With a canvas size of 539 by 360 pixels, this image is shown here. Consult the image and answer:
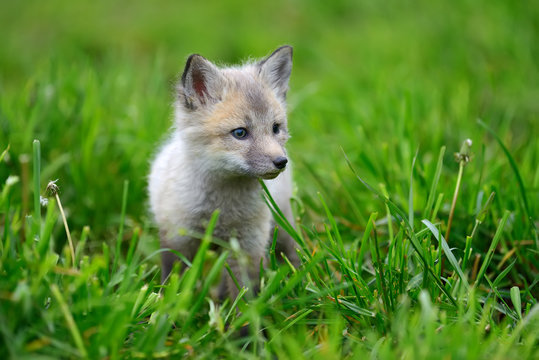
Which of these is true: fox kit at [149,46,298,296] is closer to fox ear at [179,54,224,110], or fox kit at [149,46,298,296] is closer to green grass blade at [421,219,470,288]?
fox ear at [179,54,224,110]

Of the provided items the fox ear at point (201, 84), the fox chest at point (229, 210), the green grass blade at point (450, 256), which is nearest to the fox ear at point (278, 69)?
the fox ear at point (201, 84)

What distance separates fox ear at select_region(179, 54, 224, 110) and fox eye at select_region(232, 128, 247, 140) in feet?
0.88

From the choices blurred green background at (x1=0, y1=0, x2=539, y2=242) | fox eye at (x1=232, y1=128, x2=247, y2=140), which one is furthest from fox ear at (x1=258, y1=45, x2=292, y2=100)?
blurred green background at (x1=0, y1=0, x2=539, y2=242)

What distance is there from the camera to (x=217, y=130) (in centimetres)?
329

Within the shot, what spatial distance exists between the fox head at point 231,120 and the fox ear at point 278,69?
0.07ft

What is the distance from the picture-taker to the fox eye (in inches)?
129

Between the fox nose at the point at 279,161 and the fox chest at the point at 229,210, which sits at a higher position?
the fox nose at the point at 279,161

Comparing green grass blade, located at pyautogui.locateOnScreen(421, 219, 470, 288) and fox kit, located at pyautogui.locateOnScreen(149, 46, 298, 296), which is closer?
green grass blade, located at pyautogui.locateOnScreen(421, 219, 470, 288)

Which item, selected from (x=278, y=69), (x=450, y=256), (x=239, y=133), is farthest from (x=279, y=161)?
(x=450, y=256)

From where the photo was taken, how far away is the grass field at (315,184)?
2404 mm

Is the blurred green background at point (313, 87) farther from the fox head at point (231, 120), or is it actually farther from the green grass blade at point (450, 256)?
the green grass blade at point (450, 256)

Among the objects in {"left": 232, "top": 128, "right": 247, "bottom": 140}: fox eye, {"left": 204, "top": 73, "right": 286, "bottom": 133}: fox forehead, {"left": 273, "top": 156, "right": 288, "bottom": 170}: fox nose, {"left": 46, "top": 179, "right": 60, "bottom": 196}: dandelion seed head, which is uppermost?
{"left": 204, "top": 73, "right": 286, "bottom": 133}: fox forehead

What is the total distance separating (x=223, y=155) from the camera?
3.26 m

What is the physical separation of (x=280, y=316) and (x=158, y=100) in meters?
3.24
